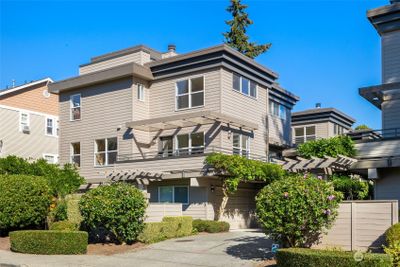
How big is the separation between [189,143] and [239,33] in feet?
56.5

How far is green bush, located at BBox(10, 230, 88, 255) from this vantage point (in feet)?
56.7

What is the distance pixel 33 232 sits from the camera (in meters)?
17.7

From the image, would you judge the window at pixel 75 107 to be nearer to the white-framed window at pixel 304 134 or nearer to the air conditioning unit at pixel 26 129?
the air conditioning unit at pixel 26 129

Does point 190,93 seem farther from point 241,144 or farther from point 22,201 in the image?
point 22,201

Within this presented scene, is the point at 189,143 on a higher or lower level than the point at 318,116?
lower

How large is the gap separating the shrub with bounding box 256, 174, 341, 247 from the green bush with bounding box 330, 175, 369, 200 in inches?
316

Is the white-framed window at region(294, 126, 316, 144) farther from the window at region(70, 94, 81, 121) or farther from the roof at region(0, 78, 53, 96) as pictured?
the roof at region(0, 78, 53, 96)

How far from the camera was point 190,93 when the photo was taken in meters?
28.4

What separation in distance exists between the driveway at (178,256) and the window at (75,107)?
15202mm

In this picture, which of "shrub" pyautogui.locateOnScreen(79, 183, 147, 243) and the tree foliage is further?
the tree foliage

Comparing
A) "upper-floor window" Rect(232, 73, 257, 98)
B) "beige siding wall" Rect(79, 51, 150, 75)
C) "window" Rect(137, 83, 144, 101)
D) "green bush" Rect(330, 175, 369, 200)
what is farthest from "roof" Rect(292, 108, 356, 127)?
"green bush" Rect(330, 175, 369, 200)

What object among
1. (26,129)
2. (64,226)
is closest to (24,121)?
(26,129)

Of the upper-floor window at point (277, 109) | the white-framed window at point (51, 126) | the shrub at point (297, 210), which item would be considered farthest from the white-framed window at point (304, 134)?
the shrub at point (297, 210)

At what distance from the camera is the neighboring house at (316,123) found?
131 ft
